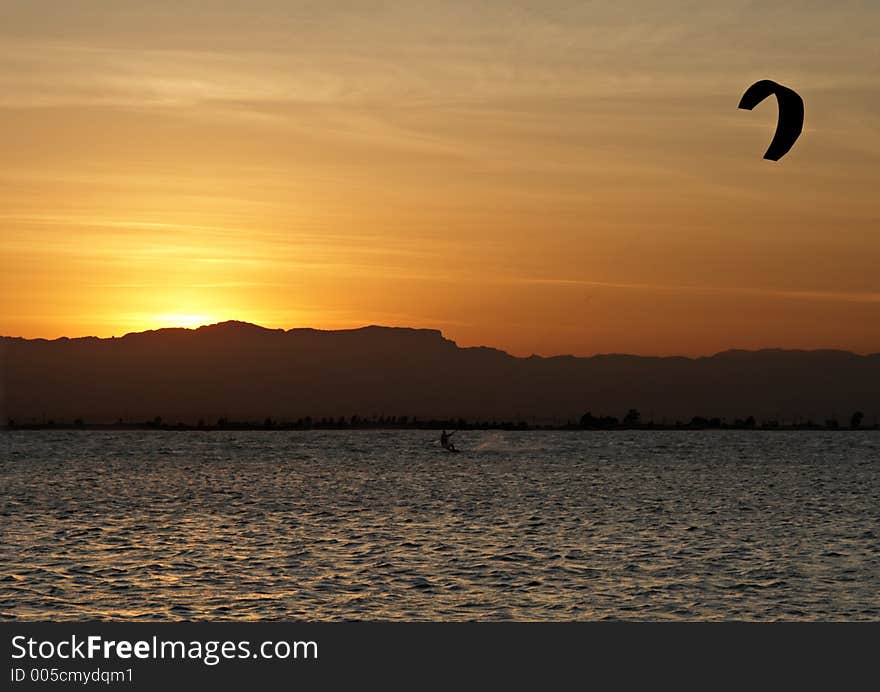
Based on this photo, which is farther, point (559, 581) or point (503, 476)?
point (503, 476)

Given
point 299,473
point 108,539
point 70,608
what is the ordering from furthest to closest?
1. point 299,473
2. point 108,539
3. point 70,608

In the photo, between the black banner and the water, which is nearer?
the black banner

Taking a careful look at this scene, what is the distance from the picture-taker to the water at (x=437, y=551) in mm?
37000

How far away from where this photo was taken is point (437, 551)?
2021 inches

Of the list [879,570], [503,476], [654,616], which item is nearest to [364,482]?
[503,476]

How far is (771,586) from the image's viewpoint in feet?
138

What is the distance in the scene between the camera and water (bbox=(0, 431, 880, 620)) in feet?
121

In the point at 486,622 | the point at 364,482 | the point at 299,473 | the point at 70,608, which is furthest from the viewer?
the point at 299,473

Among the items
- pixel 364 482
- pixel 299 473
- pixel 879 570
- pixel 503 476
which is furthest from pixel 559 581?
pixel 299 473

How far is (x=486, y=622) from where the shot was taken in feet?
111

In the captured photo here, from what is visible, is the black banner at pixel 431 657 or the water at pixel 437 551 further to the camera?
the water at pixel 437 551

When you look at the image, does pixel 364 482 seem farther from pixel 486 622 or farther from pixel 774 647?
pixel 774 647

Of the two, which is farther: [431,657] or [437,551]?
[437,551]

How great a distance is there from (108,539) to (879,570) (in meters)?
35.3
